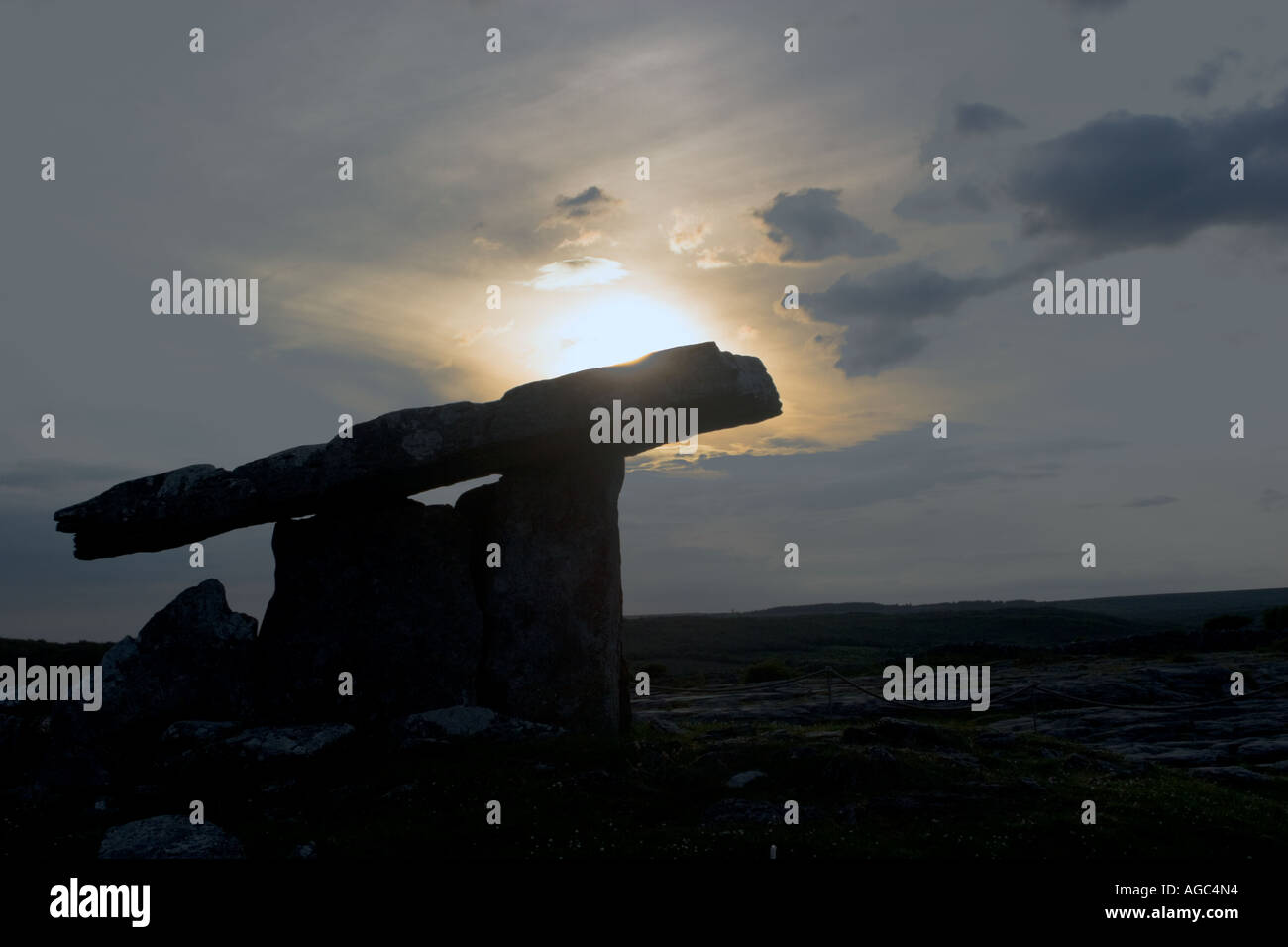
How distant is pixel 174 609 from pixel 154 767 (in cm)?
405

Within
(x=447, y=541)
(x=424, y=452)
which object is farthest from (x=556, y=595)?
(x=424, y=452)

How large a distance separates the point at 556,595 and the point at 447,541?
270 centimetres

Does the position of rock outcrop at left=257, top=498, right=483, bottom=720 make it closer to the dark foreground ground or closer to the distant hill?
the dark foreground ground

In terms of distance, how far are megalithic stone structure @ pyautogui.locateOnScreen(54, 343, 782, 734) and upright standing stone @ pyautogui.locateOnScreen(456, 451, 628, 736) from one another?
31mm

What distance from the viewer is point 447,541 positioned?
71.5ft

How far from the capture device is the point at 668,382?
19.6 m

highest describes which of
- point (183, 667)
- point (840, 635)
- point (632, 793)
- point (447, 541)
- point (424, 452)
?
point (424, 452)

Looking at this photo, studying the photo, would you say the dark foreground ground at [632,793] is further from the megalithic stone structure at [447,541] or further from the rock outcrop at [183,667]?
the megalithic stone structure at [447,541]

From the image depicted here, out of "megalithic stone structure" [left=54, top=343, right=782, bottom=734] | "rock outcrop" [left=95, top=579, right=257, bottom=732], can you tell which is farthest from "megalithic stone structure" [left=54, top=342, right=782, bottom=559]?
"rock outcrop" [left=95, top=579, right=257, bottom=732]

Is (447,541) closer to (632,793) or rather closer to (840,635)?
(632,793)

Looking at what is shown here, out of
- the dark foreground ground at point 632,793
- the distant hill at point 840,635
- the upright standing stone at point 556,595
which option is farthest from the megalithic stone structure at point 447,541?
the distant hill at point 840,635

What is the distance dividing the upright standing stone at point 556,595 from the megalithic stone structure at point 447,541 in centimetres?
3

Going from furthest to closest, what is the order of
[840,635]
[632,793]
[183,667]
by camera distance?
[840,635] → [183,667] → [632,793]

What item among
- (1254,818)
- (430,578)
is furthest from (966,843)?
(430,578)
